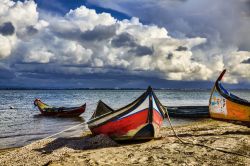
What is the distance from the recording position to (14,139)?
17.9m

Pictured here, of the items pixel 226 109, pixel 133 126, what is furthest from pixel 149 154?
pixel 226 109

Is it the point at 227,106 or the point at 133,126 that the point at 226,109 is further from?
the point at 133,126

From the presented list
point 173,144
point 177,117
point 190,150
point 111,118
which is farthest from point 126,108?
point 177,117

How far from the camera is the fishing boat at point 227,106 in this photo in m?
13.8

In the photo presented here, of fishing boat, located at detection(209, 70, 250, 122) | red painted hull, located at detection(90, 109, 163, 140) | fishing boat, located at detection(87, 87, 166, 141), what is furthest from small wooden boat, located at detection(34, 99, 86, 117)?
red painted hull, located at detection(90, 109, 163, 140)

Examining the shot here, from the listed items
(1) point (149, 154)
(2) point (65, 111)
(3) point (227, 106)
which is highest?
(3) point (227, 106)

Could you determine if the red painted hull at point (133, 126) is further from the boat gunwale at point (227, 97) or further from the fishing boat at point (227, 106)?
the boat gunwale at point (227, 97)

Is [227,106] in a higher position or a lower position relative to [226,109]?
higher

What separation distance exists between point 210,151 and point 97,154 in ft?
13.5

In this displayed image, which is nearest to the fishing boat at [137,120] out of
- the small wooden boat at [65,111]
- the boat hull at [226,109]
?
the boat hull at [226,109]

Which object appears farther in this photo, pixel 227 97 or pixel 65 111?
pixel 65 111

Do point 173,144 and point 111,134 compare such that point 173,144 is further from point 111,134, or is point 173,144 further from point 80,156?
point 80,156

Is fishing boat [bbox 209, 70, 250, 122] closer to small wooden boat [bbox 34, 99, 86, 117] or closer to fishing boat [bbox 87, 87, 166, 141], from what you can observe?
fishing boat [bbox 87, 87, 166, 141]

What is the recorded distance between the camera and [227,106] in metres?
14.8
